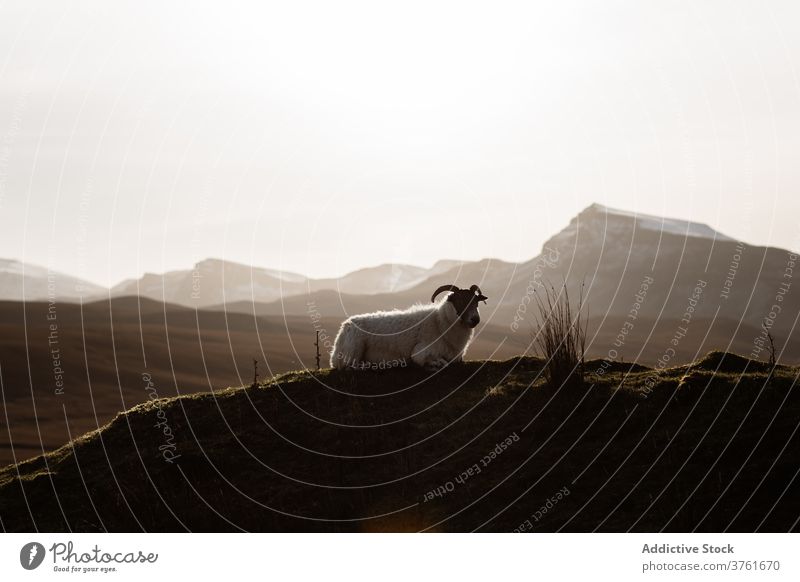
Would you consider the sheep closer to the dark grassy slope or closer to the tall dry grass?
the dark grassy slope

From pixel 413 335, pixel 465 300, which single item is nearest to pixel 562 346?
pixel 465 300

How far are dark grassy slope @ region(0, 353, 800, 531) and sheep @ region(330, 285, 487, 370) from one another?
113 centimetres

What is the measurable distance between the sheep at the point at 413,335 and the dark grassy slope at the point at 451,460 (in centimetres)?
113

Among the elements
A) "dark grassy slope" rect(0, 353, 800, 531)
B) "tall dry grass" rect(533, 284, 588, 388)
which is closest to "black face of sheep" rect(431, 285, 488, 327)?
"dark grassy slope" rect(0, 353, 800, 531)

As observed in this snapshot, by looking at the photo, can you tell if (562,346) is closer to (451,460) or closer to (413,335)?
(451,460)

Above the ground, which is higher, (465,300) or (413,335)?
(465,300)

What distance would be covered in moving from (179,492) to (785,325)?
12797cm

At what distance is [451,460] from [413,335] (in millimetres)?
4756

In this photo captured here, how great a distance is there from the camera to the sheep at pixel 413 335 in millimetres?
15930

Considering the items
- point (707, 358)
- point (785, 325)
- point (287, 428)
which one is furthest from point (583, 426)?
point (785, 325)

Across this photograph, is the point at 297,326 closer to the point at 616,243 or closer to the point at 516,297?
the point at 516,297

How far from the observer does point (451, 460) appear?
38.9 feet

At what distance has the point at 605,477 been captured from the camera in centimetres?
1085

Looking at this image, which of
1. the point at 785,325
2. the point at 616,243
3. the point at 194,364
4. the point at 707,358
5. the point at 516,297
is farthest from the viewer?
the point at 616,243
